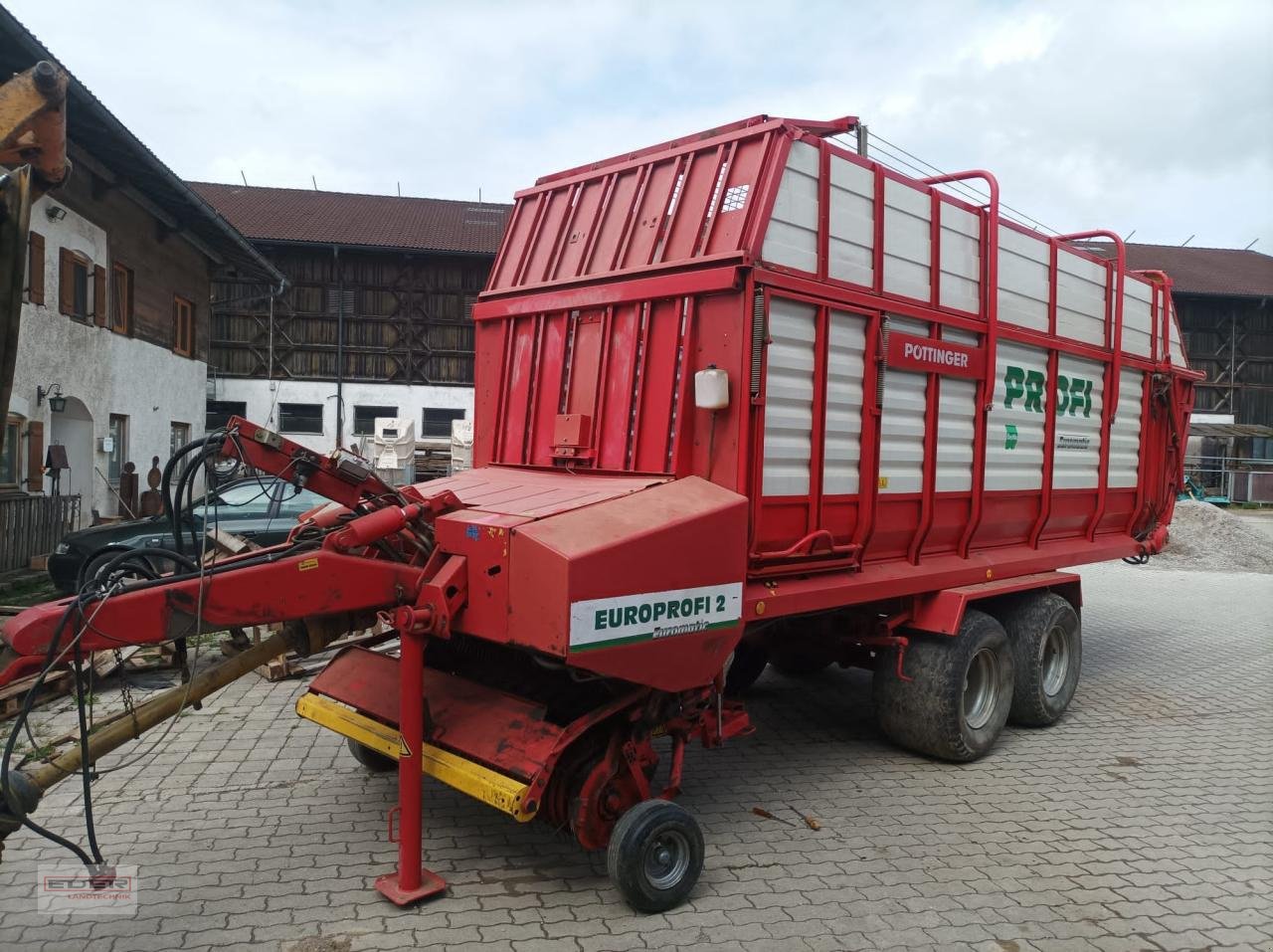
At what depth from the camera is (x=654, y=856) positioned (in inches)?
156

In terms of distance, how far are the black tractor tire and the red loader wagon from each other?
12.1 inches

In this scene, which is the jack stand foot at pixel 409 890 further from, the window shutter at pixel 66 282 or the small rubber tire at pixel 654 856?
the window shutter at pixel 66 282

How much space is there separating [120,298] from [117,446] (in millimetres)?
2566

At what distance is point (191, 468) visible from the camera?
3.92 m

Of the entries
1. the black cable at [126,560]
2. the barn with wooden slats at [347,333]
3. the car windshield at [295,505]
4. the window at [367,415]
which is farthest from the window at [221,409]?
the black cable at [126,560]

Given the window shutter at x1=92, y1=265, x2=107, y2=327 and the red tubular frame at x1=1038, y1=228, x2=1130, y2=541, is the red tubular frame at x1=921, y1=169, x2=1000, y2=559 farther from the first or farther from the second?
the window shutter at x1=92, y1=265, x2=107, y2=327

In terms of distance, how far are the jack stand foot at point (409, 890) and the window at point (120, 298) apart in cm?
1462

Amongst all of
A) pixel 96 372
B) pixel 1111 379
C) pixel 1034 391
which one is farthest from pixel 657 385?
pixel 96 372

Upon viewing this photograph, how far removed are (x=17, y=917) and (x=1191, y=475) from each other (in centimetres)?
3245

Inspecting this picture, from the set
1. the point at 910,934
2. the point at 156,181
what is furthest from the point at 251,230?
the point at 910,934

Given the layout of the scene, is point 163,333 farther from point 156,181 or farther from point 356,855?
point 356,855

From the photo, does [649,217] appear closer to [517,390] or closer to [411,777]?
[517,390]

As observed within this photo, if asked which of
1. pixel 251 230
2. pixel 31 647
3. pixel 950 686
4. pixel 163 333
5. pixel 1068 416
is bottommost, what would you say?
pixel 950 686

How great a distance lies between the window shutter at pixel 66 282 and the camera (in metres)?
13.6
